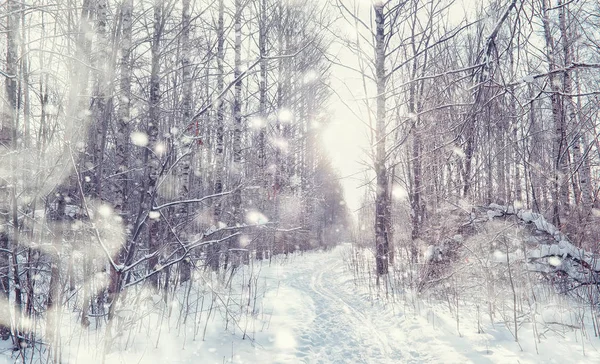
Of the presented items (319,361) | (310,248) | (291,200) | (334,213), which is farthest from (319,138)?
(319,361)

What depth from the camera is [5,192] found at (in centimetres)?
375

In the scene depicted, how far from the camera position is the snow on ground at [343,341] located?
3.34 m

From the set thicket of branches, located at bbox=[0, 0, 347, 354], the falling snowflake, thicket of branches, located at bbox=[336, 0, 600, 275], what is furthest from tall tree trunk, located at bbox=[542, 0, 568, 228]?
the falling snowflake

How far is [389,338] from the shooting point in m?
4.37

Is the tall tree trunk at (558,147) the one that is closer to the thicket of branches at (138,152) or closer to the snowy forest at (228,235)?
the snowy forest at (228,235)

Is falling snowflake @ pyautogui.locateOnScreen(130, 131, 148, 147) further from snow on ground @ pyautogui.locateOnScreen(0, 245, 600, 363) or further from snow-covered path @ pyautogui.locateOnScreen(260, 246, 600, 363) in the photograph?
snow-covered path @ pyautogui.locateOnScreen(260, 246, 600, 363)

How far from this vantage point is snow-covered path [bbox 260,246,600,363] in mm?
3432

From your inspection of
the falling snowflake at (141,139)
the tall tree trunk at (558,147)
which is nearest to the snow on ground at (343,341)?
the tall tree trunk at (558,147)

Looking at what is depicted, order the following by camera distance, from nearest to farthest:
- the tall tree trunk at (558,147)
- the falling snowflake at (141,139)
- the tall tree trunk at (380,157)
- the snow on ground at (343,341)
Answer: the snow on ground at (343,341)
the tall tree trunk at (558,147)
the falling snowflake at (141,139)
the tall tree trunk at (380,157)

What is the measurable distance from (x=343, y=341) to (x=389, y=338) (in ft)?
1.98

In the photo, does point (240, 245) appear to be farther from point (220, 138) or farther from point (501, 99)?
point (501, 99)

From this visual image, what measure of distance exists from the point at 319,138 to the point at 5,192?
1980 cm

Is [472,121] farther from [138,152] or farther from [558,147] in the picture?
[138,152]

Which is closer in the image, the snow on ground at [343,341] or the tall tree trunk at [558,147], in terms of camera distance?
the snow on ground at [343,341]
